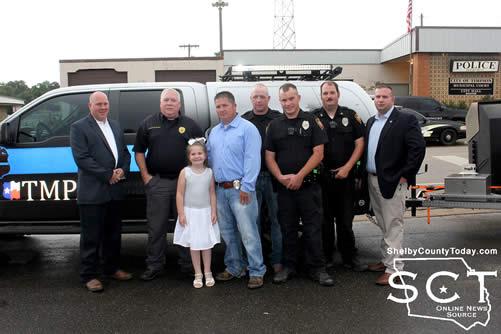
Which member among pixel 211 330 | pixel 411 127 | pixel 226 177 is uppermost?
pixel 411 127

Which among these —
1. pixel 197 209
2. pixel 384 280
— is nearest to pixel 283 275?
pixel 384 280

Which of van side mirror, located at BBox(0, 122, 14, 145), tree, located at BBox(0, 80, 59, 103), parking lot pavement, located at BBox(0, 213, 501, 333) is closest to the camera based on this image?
parking lot pavement, located at BBox(0, 213, 501, 333)

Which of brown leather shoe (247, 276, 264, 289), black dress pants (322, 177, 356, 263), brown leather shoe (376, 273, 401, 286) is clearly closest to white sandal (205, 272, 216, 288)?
brown leather shoe (247, 276, 264, 289)

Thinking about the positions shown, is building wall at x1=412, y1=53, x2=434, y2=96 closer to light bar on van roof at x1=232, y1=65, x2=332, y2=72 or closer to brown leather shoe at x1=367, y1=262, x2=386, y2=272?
light bar on van roof at x1=232, y1=65, x2=332, y2=72

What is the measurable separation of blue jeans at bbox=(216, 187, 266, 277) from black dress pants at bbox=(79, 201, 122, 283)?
102 cm

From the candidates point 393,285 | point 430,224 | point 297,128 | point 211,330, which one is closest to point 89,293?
point 211,330

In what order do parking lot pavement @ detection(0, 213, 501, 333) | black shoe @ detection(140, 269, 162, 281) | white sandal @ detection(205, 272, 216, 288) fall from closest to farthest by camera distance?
parking lot pavement @ detection(0, 213, 501, 333) → white sandal @ detection(205, 272, 216, 288) → black shoe @ detection(140, 269, 162, 281)

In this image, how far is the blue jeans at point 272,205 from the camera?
5.01 meters

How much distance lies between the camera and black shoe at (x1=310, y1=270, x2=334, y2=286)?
4754 millimetres

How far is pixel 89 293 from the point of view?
15.5ft

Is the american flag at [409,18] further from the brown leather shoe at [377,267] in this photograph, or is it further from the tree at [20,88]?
the tree at [20,88]

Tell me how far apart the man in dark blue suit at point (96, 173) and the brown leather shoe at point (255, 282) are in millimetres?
1363

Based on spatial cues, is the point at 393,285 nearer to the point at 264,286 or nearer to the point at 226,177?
the point at 264,286

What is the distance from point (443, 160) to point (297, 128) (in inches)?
425
